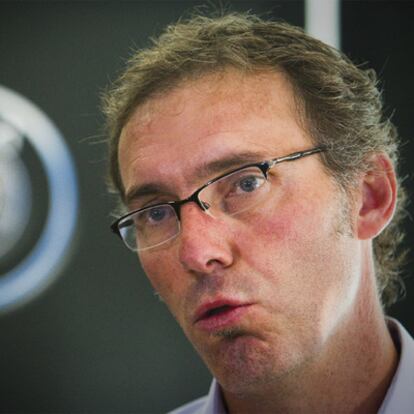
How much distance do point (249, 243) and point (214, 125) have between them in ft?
0.70

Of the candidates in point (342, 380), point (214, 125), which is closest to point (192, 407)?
point (342, 380)

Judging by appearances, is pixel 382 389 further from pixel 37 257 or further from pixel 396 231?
pixel 37 257

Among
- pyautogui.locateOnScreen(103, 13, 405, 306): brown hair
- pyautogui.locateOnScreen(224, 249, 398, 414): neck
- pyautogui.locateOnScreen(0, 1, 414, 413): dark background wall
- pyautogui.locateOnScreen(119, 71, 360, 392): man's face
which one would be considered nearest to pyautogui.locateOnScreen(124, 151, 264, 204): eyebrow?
pyautogui.locateOnScreen(119, 71, 360, 392): man's face

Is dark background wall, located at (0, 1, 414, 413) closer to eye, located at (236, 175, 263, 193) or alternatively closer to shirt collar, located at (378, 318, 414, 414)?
shirt collar, located at (378, 318, 414, 414)

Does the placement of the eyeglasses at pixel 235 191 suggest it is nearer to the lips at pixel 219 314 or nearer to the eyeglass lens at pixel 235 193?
the eyeglass lens at pixel 235 193

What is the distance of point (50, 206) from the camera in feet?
4.85

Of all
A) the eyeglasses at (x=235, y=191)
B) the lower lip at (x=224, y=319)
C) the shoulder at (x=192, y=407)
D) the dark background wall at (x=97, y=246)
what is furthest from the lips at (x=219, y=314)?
the dark background wall at (x=97, y=246)

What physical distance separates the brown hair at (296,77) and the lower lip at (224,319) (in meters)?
0.31

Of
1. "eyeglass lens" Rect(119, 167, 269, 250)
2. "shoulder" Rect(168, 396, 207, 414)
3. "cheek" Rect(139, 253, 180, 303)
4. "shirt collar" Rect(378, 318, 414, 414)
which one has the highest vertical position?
"eyeglass lens" Rect(119, 167, 269, 250)

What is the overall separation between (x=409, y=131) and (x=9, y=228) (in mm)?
1068

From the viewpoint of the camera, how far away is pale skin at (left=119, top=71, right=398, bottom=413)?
875 millimetres

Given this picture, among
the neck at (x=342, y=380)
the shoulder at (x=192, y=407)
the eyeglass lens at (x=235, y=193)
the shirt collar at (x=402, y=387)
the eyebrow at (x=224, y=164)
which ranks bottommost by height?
the shoulder at (x=192, y=407)

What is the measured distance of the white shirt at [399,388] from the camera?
0.94m

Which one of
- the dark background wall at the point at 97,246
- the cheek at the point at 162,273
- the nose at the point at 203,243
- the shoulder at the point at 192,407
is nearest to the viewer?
the nose at the point at 203,243
